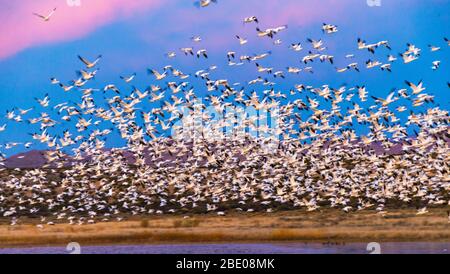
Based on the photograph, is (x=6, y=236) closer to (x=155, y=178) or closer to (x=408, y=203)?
(x=155, y=178)

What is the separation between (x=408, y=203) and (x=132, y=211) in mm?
19730

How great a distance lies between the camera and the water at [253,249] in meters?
43.9

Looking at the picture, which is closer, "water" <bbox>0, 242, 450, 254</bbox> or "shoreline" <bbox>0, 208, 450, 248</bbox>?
"water" <bbox>0, 242, 450, 254</bbox>

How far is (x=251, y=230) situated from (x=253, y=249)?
9721 mm

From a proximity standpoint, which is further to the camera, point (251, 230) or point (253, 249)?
point (251, 230)

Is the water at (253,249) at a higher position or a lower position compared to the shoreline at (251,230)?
lower

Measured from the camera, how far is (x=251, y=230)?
5591 centimetres

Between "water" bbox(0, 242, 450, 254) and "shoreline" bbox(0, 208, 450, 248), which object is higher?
"shoreline" bbox(0, 208, 450, 248)

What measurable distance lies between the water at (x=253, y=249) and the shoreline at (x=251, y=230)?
1.96m

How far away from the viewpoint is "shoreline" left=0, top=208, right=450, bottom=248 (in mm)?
51406

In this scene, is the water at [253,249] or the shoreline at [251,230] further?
the shoreline at [251,230]

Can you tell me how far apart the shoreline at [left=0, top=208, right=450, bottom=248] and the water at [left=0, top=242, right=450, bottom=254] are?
1961 mm

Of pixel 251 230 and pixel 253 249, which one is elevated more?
pixel 251 230
